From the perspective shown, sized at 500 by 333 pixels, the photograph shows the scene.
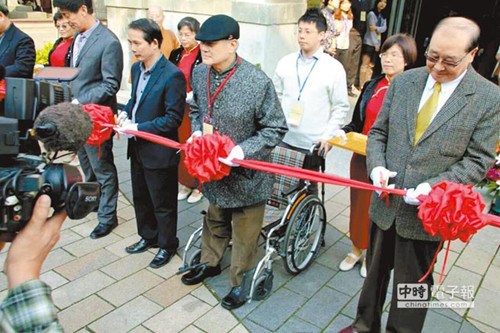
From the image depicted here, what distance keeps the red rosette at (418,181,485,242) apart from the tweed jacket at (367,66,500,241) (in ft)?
0.63

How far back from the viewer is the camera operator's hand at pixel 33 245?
1.26 meters

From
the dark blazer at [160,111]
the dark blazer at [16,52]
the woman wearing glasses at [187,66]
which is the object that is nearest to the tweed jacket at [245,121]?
the dark blazer at [160,111]

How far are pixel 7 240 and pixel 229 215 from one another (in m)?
1.90

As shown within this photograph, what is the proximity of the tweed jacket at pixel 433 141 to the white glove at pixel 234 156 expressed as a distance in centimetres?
73

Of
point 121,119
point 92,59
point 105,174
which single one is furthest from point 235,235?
point 92,59

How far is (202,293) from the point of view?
3227mm

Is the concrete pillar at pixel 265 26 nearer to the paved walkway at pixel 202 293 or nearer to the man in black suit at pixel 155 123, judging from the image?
the man in black suit at pixel 155 123

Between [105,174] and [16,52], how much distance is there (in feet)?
5.01

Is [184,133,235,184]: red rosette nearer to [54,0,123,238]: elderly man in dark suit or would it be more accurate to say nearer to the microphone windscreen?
the microphone windscreen

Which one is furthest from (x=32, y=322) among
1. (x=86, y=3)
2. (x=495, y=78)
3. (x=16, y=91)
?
(x=495, y=78)

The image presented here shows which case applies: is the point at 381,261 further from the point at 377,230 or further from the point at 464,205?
the point at 464,205

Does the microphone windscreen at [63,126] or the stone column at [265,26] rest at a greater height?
the stone column at [265,26]

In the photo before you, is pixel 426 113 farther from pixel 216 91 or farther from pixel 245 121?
pixel 216 91

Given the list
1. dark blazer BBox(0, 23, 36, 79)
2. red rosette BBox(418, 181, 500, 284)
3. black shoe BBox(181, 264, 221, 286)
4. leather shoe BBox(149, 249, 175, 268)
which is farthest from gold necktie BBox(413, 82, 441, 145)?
dark blazer BBox(0, 23, 36, 79)
